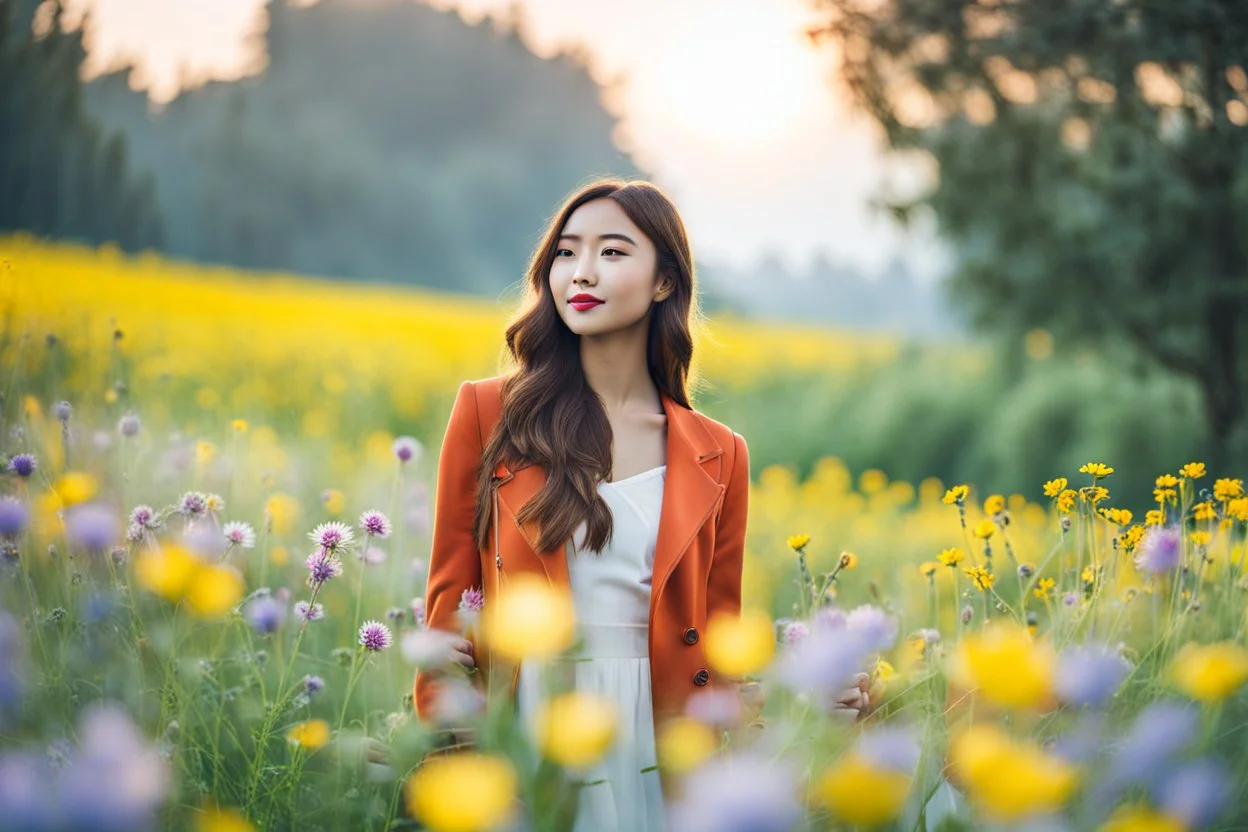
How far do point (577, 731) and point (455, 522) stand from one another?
1.14 metres

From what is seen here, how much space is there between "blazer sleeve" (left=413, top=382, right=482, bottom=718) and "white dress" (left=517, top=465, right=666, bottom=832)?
0.64 ft

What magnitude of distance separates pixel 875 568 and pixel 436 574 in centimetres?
244

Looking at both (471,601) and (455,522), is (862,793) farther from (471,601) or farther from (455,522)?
(455,522)

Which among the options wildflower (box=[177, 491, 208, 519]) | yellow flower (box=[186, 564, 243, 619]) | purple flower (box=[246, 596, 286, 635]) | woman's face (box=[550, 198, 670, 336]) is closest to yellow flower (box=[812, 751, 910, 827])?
yellow flower (box=[186, 564, 243, 619])

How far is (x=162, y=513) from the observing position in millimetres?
1807

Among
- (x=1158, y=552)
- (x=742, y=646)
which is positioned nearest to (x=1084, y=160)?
(x=1158, y=552)

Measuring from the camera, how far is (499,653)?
134 cm

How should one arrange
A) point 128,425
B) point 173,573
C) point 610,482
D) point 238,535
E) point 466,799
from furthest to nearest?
point 128,425
point 610,482
point 238,535
point 173,573
point 466,799

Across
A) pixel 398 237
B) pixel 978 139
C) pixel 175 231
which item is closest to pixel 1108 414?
pixel 978 139

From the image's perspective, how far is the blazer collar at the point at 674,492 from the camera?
171cm

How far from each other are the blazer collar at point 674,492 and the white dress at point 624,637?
0.05 m

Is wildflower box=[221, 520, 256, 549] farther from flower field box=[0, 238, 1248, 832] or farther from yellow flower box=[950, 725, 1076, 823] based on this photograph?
yellow flower box=[950, 725, 1076, 823]

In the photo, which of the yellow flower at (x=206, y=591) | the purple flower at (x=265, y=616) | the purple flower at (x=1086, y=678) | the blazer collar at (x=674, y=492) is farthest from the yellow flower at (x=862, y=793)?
the blazer collar at (x=674, y=492)

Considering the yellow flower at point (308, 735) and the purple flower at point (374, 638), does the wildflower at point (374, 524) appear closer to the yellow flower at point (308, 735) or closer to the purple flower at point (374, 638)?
the purple flower at point (374, 638)
